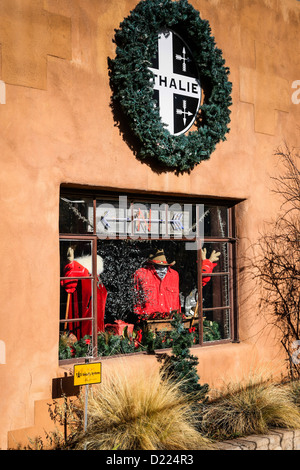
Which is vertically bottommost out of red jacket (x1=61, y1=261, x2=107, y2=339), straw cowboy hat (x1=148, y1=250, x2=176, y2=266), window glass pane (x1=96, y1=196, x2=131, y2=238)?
red jacket (x1=61, y1=261, x2=107, y2=339)

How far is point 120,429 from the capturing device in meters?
5.13

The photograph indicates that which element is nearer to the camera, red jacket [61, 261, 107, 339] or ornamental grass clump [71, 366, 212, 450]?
ornamental grass clump [71, 366, 212, 450]

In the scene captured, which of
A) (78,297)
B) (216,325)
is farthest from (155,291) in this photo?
(78,297)

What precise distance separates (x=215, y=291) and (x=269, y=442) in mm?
2391

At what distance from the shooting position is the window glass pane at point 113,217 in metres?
6.32

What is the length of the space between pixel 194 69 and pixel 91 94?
1661 millimetres

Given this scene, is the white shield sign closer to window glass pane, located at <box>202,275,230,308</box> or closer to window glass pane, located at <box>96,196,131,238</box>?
window glass pane, located at <box>96,196,131,238</box>

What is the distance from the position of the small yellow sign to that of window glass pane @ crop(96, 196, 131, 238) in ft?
5.76

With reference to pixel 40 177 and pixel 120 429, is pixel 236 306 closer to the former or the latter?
pixel 120 429

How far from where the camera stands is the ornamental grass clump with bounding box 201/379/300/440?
568cm

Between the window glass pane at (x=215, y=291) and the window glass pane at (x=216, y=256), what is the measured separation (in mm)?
126

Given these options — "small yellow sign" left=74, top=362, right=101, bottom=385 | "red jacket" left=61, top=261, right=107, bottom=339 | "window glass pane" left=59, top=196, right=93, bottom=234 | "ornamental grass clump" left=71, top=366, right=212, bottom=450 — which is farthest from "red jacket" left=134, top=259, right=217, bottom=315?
"small yellow sign" left=74, top=362, right=101, bottom=385

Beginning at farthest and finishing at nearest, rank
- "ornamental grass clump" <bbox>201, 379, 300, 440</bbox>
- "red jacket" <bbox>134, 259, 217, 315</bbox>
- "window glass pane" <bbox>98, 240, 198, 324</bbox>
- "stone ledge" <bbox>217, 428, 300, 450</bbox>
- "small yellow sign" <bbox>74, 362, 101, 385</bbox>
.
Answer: "red jacket" <bbox>134, 259, 217, 315</bbox> → "window glass pane" <bbox>98, 240, 198, 324</bbox> → "ornamental grass clump" <bbox>201, 379, 300, 440</bbox> → "stone ledge" <bbox>217, 428, 300, 450</bbox> → "small yellow sign" <bbox>74, 362, 101, 385</bbox>

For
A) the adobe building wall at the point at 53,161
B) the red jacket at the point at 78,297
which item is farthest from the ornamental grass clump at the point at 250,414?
the red jacket at the point at 78,297
